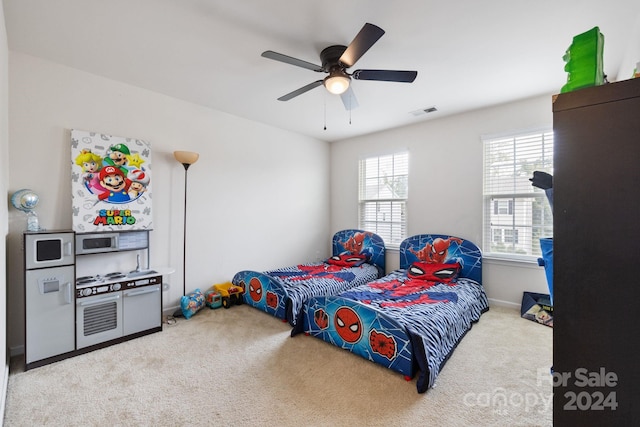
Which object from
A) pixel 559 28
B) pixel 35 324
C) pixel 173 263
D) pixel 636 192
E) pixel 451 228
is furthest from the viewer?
pixel 451 228

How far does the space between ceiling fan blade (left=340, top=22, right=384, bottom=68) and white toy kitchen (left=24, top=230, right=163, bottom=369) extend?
2795 mm

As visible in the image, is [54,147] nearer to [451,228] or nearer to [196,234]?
[196,234]

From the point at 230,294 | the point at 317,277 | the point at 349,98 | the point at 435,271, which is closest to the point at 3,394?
the point at 230,294

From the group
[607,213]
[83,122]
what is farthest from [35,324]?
[607,213]

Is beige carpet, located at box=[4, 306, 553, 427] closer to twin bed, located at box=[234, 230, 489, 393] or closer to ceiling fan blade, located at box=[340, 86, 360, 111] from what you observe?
twin bed, located at box=[234, 230, 489, 393]

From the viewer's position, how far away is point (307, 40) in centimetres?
228

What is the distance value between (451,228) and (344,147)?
250cm

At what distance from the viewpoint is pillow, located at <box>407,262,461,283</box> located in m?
3.66

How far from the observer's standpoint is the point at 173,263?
3.51 m

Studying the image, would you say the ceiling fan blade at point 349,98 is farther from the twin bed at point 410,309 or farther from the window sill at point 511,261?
the window sill at point 511,261

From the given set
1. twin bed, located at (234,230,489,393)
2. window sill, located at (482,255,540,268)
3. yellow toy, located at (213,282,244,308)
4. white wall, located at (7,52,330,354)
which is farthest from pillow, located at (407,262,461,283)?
yellow toy, located at (213,282,244,308)

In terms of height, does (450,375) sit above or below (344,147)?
below

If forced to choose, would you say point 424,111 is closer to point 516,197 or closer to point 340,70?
point 516,197

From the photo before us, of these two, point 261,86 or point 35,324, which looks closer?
point 35,324
